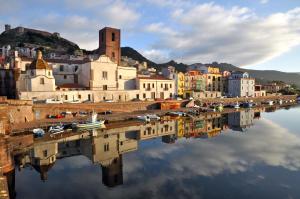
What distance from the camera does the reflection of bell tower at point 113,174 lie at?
22.5m

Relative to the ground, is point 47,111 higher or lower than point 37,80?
lower

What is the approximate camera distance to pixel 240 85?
113 m

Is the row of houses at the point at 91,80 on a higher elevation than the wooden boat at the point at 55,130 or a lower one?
higher

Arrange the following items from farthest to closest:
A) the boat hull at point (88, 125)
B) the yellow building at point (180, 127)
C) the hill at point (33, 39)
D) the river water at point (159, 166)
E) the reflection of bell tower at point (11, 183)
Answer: the hill at point (33, 39), the yellow building at point (180, 127), the boat hull at point (88, 125), the river water at point (159, 166), the reflection of bell tower at point (11, 183)

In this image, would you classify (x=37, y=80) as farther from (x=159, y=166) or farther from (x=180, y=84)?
(x=180, y=84)

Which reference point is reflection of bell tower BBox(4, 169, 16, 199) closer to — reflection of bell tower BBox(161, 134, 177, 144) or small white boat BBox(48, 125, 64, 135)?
small white boat BBox(48, 125, 64, 135)

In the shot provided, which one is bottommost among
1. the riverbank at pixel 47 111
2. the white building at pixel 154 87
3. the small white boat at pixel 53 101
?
the riverbank at pixel 47 111

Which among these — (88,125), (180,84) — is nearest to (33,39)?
(180,84)

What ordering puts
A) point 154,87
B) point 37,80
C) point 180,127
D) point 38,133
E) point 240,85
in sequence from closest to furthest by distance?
1. point 38,133
2. point 180,127
3. point 37,80
4. point 154,87
5. point 240,85

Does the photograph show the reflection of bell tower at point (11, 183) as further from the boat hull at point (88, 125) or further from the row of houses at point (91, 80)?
the row of houses at point (91, 80)

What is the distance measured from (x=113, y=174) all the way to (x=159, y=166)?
5804 millimetres

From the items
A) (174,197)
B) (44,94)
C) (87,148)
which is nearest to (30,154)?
(87,148)

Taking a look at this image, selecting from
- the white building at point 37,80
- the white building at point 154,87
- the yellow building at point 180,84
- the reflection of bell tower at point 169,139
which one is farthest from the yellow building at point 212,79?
the reflection of bell tower at point 169,139

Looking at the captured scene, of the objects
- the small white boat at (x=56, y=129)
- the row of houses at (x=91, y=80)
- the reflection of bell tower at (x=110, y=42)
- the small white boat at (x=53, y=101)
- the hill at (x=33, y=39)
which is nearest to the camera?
the small white boat at (x=56, y=129)
